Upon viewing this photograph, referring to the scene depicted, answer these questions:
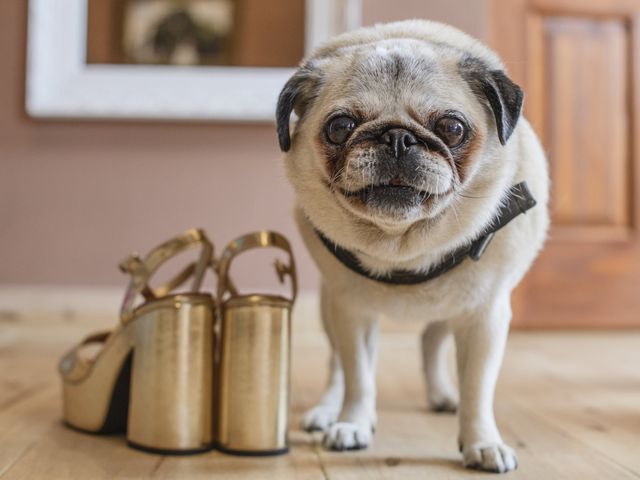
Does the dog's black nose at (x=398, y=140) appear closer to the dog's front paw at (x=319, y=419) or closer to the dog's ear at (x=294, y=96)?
the dog's ear at (x=294, y=96)

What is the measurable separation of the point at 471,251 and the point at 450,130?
0.21 metres

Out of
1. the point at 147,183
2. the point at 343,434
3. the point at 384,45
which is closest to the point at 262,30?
the point at 147,183

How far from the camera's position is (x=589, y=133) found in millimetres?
3102

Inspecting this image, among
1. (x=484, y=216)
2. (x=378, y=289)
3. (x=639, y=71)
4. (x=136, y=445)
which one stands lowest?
(x=136, y=445)

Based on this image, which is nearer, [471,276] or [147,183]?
[471,276]

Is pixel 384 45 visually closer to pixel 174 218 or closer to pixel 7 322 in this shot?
pixel 174 218

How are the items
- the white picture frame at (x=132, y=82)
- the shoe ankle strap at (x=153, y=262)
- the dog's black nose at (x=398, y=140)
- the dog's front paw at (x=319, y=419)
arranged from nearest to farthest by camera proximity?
the dog's black nose at (x=398, y=140) → the shoe ankle strap at (x=153, y=262) → the dog's front paw at (x=319, y=419) → the white picture frame at (x=132, y=82)

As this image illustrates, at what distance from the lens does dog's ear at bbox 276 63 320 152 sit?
1.17m

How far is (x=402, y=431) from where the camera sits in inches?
55.9

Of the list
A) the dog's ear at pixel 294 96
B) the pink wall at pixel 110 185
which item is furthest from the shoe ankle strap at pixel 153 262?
the pink wall at pixel 110 185

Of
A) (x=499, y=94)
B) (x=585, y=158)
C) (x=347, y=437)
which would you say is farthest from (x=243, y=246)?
(x=585, y=158)

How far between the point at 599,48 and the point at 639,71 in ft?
0.65

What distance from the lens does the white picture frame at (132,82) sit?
2764 millimetres

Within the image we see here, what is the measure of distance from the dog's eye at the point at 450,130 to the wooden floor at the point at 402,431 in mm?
508
